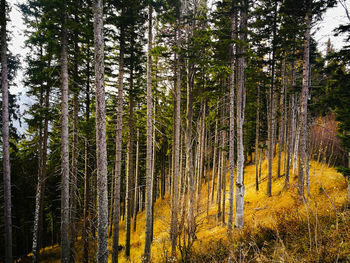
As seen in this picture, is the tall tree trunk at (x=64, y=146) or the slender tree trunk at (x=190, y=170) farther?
the tall tree trunk at (x=64, y=146)

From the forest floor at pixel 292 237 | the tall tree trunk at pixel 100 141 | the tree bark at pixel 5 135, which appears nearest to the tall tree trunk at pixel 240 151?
the forest floor at pixel 292 237

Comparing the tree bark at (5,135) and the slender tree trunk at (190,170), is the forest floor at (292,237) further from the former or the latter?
the tree bark at (5,135)

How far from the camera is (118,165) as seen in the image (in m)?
9.38

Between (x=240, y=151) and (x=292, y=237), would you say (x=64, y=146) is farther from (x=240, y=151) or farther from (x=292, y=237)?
(x=292, y=237)

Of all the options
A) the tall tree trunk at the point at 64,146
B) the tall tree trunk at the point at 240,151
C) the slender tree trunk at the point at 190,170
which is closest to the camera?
the slender tree trunk at the point at 190,170

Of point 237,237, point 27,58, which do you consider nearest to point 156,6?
point 27,58

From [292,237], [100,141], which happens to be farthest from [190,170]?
[292,237]

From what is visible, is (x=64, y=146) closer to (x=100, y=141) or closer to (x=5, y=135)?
(x=100, y=141)

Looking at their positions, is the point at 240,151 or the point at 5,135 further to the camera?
the point at 5,135

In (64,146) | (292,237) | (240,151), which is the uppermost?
(64,146)

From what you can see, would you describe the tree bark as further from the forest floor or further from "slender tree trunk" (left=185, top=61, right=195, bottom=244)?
"slender tree trunk" (left=185, top=61, right=195, bottom=244)

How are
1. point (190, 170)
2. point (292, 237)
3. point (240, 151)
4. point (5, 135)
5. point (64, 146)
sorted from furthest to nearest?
point (5, 135), point (240, 151), point (64, 146), point (190, 170), point (292, 237)

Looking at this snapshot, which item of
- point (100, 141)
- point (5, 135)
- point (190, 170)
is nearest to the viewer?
point (100, 141)

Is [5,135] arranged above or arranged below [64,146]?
above
